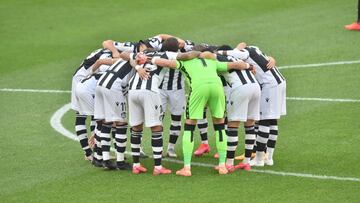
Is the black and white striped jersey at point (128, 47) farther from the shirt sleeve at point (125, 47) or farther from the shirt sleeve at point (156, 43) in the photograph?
the shirt sleeve at point (156, 43)

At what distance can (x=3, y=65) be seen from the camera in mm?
27906

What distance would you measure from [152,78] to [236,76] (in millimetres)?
1523

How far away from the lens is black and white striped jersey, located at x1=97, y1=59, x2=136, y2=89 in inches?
683

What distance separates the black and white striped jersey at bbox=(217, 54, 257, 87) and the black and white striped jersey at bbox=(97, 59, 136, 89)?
168 centimetres

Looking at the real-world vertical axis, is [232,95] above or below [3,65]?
above

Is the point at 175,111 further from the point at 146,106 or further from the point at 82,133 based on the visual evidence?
the point at 82,133

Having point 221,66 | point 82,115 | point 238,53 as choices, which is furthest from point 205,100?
point 82,115

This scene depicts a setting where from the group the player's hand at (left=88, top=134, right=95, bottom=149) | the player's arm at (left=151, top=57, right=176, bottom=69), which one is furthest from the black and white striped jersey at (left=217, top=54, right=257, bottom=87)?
the player's hand at (left=88, top=134, right=95, bottom=149)

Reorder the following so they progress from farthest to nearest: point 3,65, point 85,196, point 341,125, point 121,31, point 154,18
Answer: point 154,18, point 121,31, point 3,65, point 341,125, point 85,196

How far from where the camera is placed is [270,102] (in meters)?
17.6

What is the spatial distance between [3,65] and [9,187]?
11.6m

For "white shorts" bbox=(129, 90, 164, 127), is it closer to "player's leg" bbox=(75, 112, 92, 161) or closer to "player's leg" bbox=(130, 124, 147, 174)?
"player's leg" bbox=(130, 124, 147, 174)

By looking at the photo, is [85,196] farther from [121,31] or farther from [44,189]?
[121,31]

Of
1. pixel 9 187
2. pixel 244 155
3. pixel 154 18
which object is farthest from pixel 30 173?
pixel 154 18
